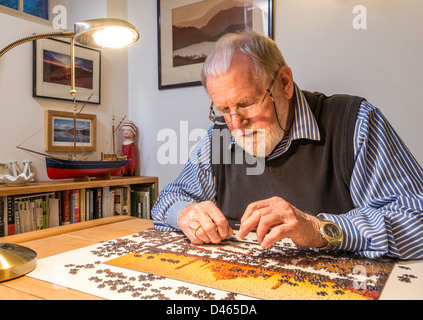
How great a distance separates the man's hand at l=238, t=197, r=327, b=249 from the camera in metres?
1.08

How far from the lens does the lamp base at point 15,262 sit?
36.8 inches

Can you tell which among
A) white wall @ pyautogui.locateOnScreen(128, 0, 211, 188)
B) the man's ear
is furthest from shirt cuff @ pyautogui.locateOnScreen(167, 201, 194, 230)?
white wall @ pyautogui.locateOnScreen(128, 0, 211, 188)

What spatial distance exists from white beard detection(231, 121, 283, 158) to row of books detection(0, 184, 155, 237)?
1917 millimetres

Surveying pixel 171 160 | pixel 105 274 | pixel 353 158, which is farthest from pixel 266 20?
pixel 105 274

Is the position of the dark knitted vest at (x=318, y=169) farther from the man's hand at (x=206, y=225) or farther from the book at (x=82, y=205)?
the book at (x=82, y=205)

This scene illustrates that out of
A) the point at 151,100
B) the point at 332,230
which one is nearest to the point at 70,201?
the point at 151,100

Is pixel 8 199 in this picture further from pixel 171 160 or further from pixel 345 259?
pixel 345 259

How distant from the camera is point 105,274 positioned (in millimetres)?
961

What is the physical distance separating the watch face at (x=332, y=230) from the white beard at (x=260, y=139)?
587 millimetres

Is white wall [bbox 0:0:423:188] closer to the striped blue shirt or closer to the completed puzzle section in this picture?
the striped blue shirt

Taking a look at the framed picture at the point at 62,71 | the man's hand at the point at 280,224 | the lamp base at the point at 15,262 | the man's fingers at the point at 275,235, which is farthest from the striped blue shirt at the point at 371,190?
the framed picture at the point at 62,71

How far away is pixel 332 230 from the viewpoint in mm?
1146

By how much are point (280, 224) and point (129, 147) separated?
2997mm

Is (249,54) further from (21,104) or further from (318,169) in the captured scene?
(21,104)
